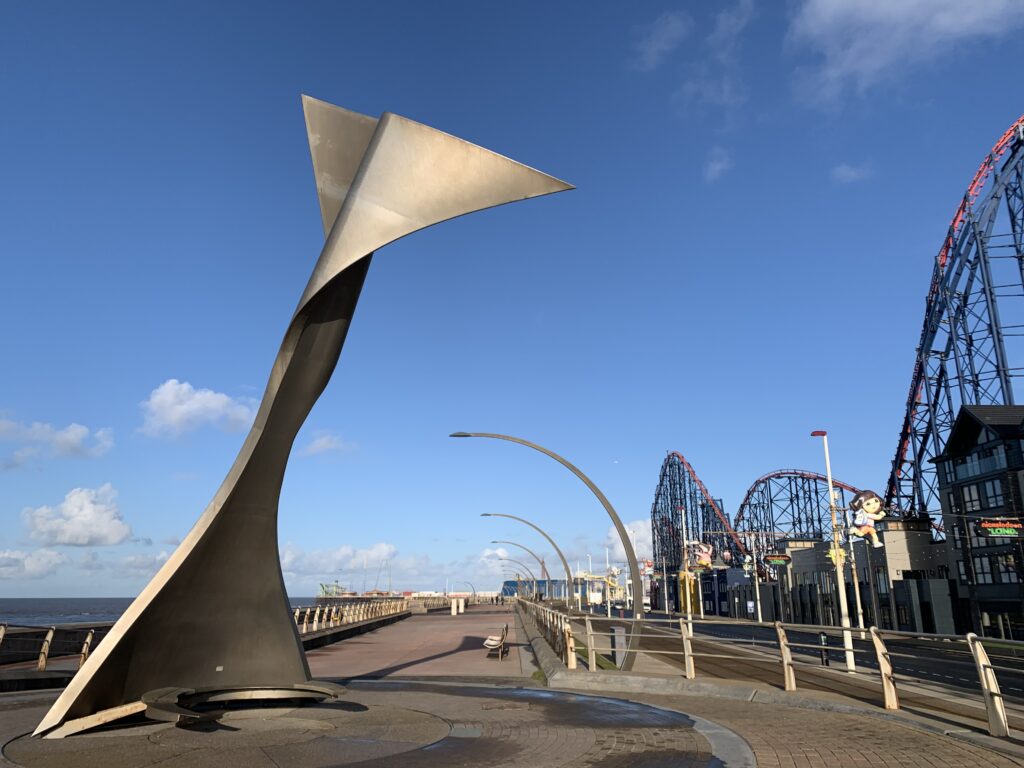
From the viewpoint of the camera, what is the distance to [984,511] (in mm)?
42156

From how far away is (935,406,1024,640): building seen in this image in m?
39.2

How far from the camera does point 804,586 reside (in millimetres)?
60281

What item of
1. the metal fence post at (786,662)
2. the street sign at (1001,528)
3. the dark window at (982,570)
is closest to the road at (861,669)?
the metal fence post at (786,662)

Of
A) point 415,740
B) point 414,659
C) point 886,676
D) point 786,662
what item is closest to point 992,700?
point 886,676

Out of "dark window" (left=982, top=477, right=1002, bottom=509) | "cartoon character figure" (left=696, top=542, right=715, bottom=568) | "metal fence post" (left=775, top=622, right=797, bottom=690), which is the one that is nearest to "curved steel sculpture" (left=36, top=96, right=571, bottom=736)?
"metal fence post" (left=775, top=622, right=797, bottom=690)

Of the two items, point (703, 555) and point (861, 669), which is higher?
point (703, 555)

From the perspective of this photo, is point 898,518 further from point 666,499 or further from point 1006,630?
point 666,499

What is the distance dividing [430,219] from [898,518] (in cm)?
5351

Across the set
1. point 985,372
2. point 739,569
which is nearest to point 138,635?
point 985,372

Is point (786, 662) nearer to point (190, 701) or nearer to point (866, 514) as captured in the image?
point (190, 701)

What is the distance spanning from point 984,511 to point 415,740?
45.3 m

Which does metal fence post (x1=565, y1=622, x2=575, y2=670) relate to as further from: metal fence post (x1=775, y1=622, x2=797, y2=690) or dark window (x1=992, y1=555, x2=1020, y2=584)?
dark window (x1=992, y1=555, x2=1020, y2=584)

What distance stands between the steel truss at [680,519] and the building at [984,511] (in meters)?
37.4

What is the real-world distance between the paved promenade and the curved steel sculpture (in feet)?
2.33
